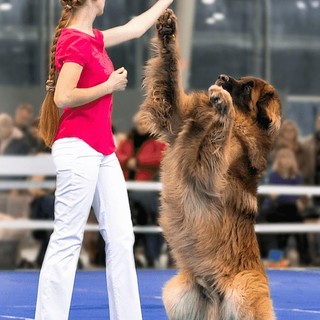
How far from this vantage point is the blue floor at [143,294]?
7.02 metres

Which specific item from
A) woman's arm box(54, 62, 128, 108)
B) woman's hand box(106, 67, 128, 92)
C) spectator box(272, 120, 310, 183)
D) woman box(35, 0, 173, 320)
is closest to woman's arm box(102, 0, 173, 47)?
woman box(35, 0, 173, 320)

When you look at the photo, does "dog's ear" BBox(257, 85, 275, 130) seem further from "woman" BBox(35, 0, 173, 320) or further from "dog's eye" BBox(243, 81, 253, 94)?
"woman" BBox(35, 0, 173, 320)

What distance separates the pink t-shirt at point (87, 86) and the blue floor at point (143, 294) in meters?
1.99

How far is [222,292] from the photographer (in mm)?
5574

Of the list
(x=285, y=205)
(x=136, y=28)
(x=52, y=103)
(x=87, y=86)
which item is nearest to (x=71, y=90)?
(x=87, y=86)

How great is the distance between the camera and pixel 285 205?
1224 centimetres

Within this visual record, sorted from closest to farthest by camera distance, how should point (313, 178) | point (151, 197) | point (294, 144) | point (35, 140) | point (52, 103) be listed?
point (52, 103)
point (35, 140)
point (151, 197)
point (294, 144)
point (313, 178)

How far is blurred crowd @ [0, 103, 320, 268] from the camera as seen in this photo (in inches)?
441

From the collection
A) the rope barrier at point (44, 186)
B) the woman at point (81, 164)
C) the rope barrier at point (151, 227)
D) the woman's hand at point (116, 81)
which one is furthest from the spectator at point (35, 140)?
the woman's hand at point (116, 81)

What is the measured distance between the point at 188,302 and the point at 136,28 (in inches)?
66.0

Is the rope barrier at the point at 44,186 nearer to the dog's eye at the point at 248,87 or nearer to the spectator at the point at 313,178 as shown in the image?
the spectator at the point at 313,178

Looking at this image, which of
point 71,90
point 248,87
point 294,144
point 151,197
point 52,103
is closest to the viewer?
point 71,90

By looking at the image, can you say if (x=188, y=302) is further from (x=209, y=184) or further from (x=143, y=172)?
(x=143, y=172)

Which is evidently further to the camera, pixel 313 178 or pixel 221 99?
pixel 313 178
